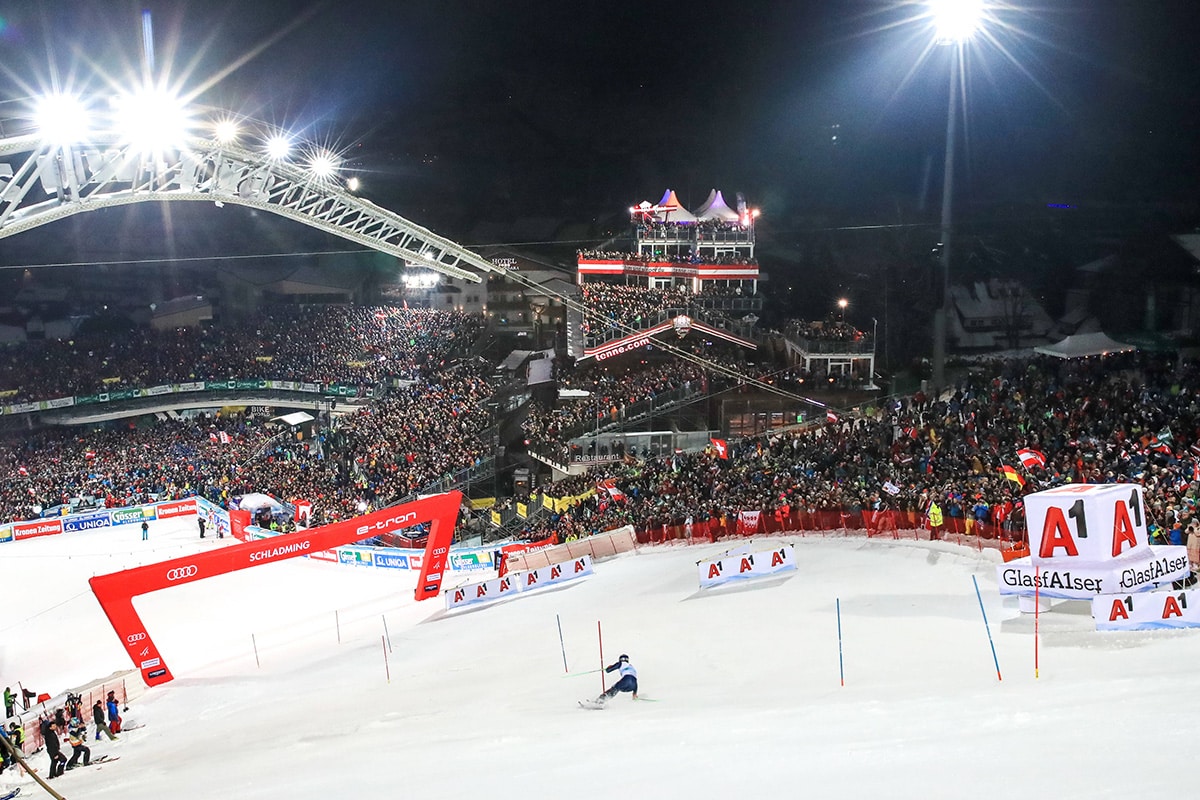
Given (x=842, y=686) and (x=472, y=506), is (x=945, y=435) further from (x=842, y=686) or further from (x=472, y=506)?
(x=472, y=506)

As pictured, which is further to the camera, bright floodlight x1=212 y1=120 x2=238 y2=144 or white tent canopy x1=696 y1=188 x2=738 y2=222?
white tent canopy x1=696 y1=188 x2=738 y2=222

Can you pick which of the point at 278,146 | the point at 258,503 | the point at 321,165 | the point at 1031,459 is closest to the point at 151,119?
the point at 278,146

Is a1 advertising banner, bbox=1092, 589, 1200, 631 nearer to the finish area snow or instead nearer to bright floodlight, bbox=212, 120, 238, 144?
the finish area snow

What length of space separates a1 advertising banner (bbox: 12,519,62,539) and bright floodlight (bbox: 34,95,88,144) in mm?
23916

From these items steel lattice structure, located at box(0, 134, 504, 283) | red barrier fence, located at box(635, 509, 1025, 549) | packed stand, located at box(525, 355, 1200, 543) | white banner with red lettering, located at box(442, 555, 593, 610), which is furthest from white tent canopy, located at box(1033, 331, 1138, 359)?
steel lattice structure, located at box(0, 134, 504, 283)

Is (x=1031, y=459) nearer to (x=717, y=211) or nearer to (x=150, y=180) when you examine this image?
(x=150, y=180)

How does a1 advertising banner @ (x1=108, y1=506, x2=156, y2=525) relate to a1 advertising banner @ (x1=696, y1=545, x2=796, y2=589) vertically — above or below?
above

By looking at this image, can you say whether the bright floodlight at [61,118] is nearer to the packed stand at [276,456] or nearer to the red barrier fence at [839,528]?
the red barrier fence at [839,528]

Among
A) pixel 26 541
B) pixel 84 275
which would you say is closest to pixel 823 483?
pixel 26 541

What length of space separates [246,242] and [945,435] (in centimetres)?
4980

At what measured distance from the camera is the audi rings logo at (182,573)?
16225 millimetres

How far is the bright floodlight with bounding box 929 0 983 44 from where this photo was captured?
22.2 metres

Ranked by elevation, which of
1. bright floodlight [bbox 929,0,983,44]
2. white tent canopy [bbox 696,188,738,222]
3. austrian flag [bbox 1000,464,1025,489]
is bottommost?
austrian flag [bbox 1000,464,1025,489]

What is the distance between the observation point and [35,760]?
13.5 metres
